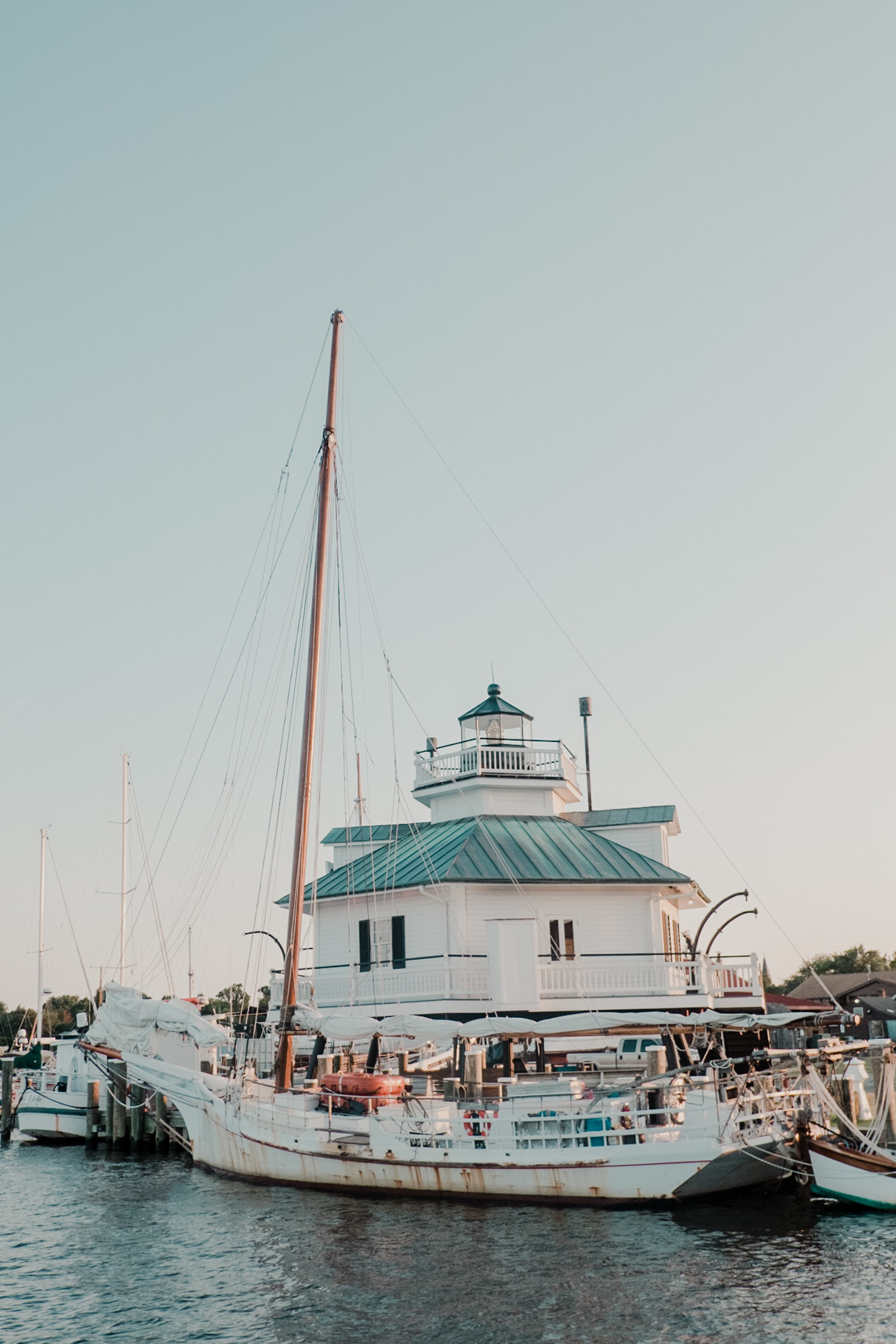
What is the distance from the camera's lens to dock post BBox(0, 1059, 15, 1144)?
45.3m

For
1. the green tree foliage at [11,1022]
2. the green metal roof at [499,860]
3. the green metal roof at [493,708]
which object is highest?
the green metal roof at [493,708]

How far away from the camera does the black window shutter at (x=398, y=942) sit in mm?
37594

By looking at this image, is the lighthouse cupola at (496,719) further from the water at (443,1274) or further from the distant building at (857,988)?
the distant building at (857,988)

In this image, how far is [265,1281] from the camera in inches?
750

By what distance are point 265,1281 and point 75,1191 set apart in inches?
555

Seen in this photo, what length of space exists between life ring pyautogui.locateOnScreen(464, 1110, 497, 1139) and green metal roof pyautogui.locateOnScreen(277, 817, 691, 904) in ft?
35.0

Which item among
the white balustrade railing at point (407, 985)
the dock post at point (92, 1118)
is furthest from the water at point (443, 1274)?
the dock post at point (92, 1118)

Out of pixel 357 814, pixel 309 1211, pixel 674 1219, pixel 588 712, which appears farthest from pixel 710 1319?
pixel 357 814

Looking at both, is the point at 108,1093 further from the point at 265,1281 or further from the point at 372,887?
the point at 265,1281

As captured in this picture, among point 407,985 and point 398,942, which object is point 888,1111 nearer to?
point 407,985

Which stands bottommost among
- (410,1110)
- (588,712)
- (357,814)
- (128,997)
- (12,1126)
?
Answer: (12,1126)

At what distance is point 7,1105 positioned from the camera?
46.2 m

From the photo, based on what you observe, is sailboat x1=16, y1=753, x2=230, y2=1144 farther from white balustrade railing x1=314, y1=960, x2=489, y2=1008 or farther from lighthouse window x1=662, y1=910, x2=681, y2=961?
lighthouse window x1=662, y1=910, x2=681, y2=961

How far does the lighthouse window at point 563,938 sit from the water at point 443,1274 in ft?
41.4
